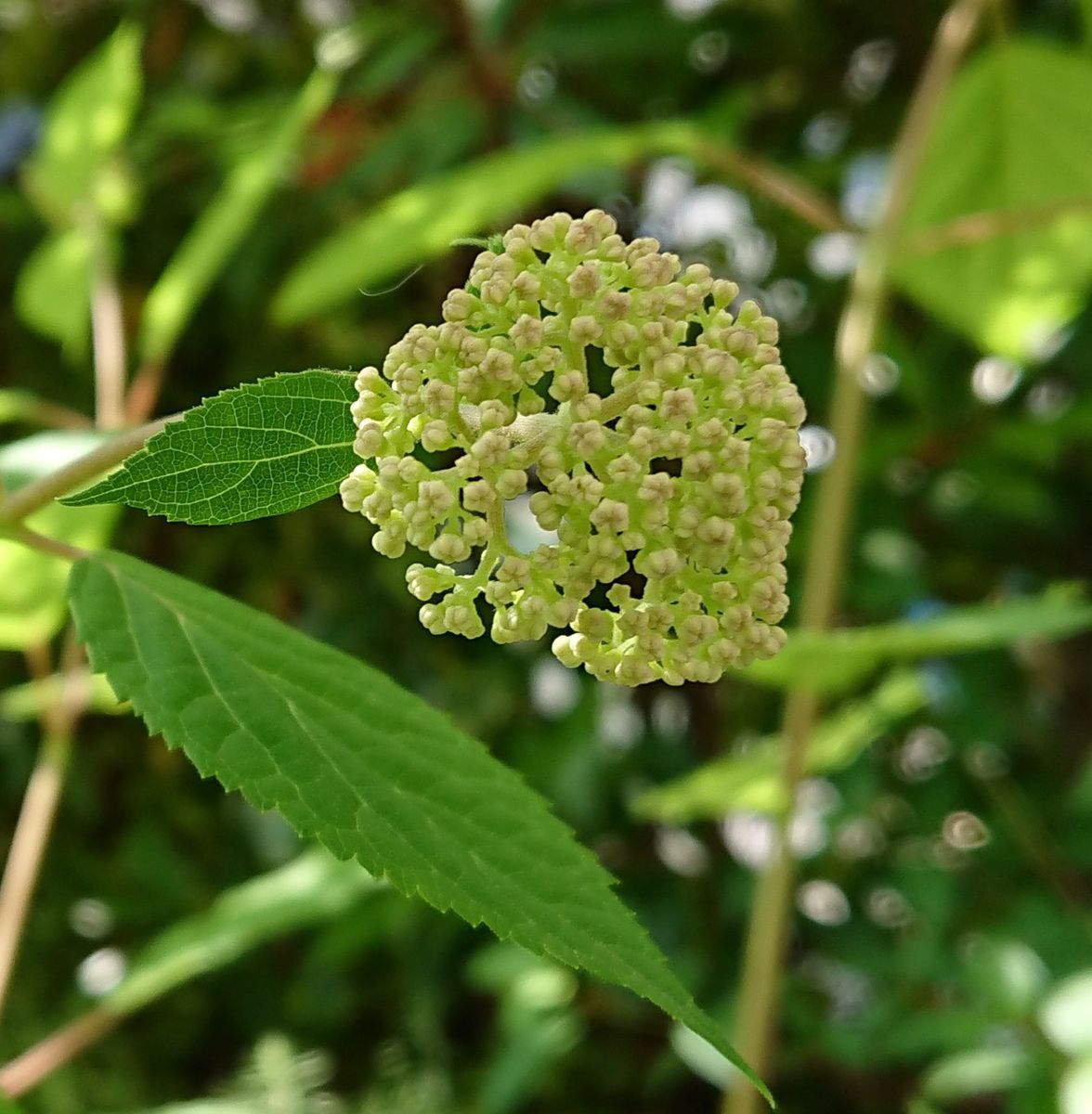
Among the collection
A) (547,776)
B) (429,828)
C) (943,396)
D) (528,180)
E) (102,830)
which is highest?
(429,828)

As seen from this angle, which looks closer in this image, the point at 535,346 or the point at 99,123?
the point at 535,346

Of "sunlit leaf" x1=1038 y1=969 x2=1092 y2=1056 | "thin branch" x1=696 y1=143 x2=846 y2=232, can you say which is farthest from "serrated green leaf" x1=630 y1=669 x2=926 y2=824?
"thin branch" x1=696 y1=143 x2=846 y2=232

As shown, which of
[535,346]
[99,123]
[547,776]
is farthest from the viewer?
[547,776]

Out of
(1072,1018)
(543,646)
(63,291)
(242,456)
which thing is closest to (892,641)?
(1072,1018)

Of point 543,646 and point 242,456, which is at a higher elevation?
point 242,456

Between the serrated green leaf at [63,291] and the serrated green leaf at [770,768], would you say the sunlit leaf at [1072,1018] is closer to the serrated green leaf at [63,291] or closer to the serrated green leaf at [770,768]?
the serrated green leaf at [770,768]

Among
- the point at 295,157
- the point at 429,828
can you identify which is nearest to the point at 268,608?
the point at 295,157

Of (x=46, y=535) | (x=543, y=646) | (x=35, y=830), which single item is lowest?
(x=543, y=646)

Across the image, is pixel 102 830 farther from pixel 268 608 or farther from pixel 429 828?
pixel 429 828

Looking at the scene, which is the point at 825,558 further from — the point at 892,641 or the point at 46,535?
the point at 46,535
